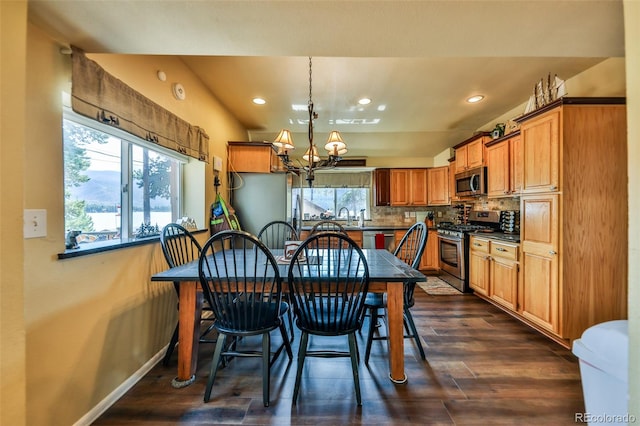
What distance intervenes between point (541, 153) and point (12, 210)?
3.61m

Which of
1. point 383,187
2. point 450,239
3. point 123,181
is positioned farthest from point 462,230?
point 123,181

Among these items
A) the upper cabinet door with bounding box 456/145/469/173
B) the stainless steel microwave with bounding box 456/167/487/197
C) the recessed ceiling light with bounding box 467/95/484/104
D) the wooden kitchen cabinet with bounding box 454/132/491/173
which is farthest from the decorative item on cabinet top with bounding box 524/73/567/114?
the upper cabinet door with bounding box 456/145/469/173

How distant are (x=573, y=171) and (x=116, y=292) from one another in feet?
11.9

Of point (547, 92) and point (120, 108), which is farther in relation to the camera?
point (547, 92)

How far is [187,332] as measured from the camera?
179cm

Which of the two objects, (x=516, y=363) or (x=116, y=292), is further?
(x=516, y=363)

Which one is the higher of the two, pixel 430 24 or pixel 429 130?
pixel 429 130

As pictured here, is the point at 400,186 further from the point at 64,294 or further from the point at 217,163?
the point at 64,294

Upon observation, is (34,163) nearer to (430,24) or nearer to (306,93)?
(430,24)

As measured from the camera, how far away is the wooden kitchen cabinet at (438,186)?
491 centimetres

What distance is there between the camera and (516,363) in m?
2.01

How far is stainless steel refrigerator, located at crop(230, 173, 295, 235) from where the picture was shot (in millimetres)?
3551

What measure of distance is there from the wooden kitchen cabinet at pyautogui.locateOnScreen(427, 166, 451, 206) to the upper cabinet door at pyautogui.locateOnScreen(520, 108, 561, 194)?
7.44 ft

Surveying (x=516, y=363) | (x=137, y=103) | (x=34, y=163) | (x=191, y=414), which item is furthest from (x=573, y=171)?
(x=34, y=163)
